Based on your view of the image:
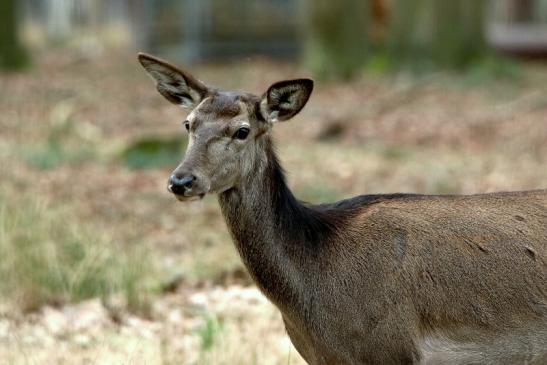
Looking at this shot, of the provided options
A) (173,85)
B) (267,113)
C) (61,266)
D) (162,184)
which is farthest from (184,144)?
(267,113)

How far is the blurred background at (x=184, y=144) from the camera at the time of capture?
7539mm

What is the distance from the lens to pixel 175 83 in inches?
227

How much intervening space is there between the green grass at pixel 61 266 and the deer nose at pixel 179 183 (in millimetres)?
2896

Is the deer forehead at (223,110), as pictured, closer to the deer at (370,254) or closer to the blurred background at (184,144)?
the deer at (370,254)

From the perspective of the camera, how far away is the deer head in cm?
525

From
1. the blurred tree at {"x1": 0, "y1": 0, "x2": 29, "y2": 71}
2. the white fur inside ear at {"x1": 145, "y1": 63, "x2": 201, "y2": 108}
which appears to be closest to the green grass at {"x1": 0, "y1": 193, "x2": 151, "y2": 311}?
the white fur inside ear at {"x1": 145, "y1": 63, "x2": 201, "y2": 108}

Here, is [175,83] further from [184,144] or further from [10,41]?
Result: [10,41]

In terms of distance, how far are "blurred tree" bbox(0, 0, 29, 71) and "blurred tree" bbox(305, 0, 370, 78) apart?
21.5 ft

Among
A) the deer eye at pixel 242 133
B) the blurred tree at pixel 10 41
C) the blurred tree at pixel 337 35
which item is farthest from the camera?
the blurred tree at pixel 10 41

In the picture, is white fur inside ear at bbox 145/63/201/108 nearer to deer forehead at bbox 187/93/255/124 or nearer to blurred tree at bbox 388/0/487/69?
deer forehead at bbox 187/93/255/124

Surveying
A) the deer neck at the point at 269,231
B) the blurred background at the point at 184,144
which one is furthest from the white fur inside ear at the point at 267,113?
the blurred background at the point at 184,144

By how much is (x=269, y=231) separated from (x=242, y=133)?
54cm

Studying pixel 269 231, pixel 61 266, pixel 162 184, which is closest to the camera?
pixel 269 231

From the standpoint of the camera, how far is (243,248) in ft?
17.8
